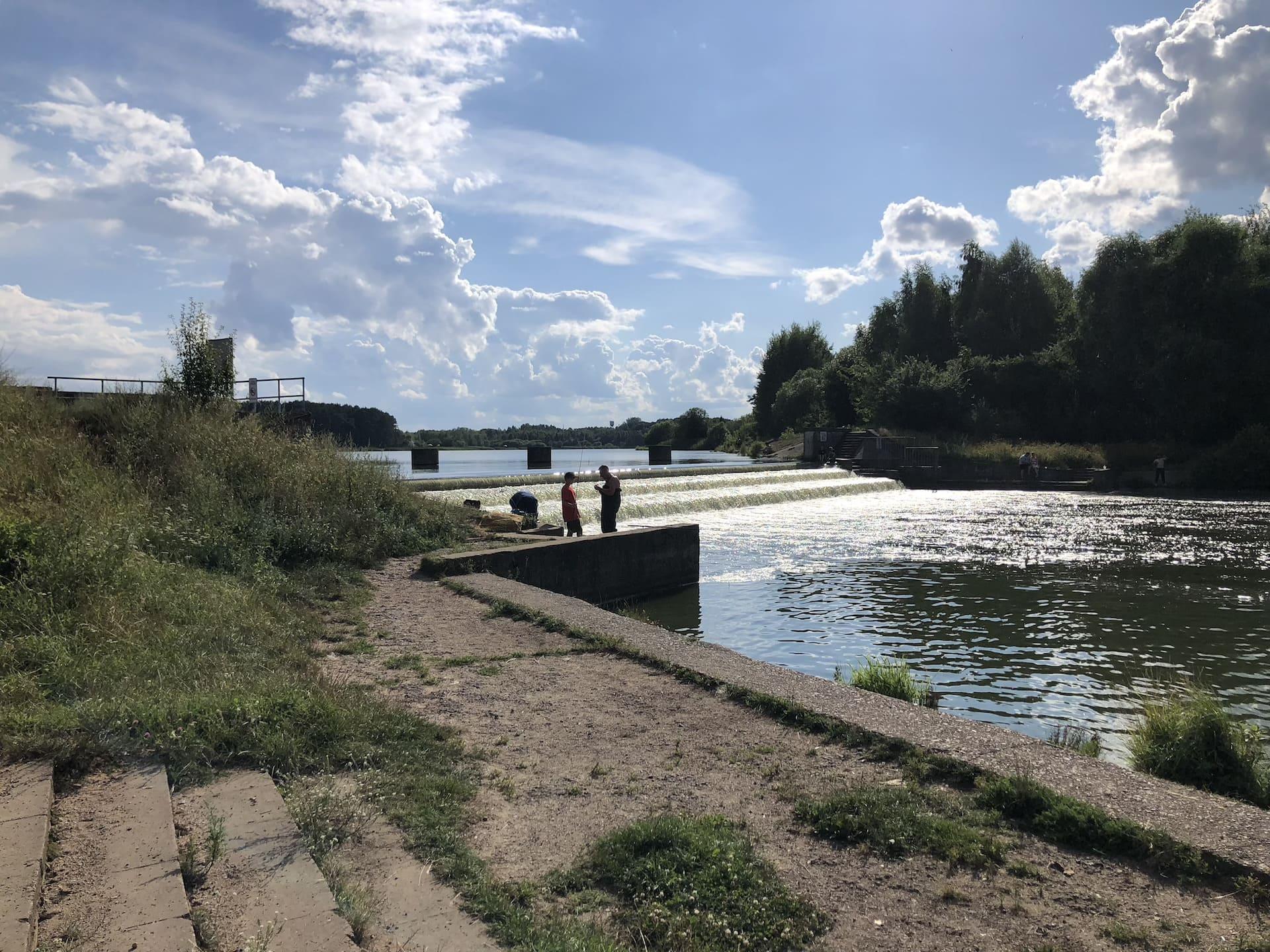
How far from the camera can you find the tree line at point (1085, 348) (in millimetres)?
41094

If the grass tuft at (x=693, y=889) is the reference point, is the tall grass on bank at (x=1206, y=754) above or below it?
below

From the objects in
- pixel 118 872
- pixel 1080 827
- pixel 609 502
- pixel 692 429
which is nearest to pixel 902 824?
pixel 1080 827

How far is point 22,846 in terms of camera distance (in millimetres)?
3381

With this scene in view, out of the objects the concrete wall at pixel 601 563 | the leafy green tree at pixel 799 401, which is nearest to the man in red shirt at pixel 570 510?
the concrete wall at pixel 601 563

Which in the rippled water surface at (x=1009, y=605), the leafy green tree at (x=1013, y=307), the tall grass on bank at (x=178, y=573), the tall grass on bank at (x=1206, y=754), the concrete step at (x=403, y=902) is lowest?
the rippled water surface at (x=1009, y=605)

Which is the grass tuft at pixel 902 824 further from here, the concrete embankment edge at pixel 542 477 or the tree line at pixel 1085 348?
the tree line at pixel 1085 348

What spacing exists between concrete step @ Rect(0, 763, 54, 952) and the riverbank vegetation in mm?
41929

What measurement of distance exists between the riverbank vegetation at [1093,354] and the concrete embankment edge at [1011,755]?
3727cm

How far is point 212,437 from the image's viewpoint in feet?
42.5

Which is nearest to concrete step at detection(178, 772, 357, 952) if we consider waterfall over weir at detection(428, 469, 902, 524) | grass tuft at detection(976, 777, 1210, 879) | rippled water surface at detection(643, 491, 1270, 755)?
grass tuft at detection(976, 777, 1210, 879)

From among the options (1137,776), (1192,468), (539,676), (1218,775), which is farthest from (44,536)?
(1192,468)

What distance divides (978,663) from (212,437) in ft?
36.6

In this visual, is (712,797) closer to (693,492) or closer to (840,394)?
(693,492)

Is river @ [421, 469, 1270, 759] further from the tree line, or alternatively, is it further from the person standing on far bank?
the tree line
